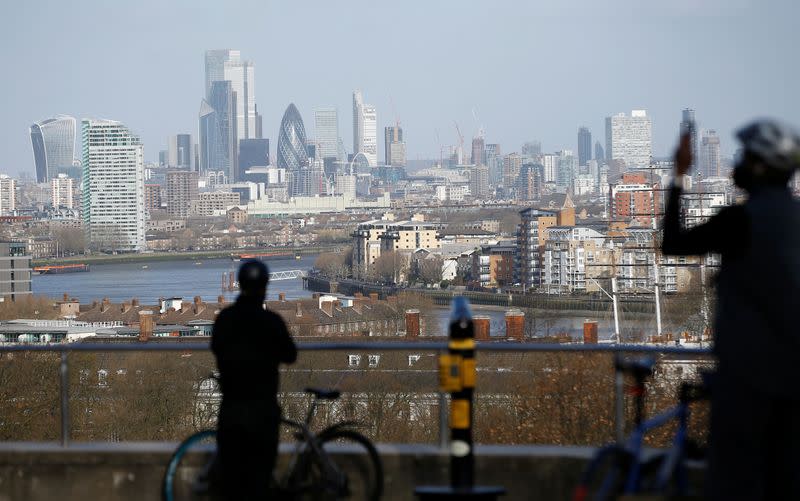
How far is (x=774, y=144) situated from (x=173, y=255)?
539 feet

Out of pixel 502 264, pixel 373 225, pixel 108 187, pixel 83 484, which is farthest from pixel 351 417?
pixel 108 187

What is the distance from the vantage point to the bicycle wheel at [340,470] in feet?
15.9

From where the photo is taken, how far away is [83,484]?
18.1ft

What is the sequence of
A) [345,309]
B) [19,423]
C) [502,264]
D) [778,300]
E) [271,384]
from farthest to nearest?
[502,264], [345,309], [19,423], [271,384], [778,300]

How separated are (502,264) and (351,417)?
96.9m

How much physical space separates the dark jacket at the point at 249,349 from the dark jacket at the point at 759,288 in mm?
1582

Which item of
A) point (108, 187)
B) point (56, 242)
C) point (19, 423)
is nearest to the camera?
point (19, 423)

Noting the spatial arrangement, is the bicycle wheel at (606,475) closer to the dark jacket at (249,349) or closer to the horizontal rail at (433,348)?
the dark jacket at (249,349)

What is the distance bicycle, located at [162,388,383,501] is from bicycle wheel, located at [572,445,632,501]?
4.17ft

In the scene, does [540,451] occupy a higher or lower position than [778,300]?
lower

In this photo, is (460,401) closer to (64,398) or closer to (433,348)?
(433,348)

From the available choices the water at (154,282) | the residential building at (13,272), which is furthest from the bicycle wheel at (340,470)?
the water at (154,282)

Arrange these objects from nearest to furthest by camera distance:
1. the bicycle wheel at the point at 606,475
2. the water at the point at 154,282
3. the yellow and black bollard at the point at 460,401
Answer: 1. the bicycle wheel at the point at 606,475
2. the yellow and black bollard at the point at 460,401
3. the water at the point at 154,282

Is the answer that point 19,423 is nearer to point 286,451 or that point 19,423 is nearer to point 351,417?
point 351,417
